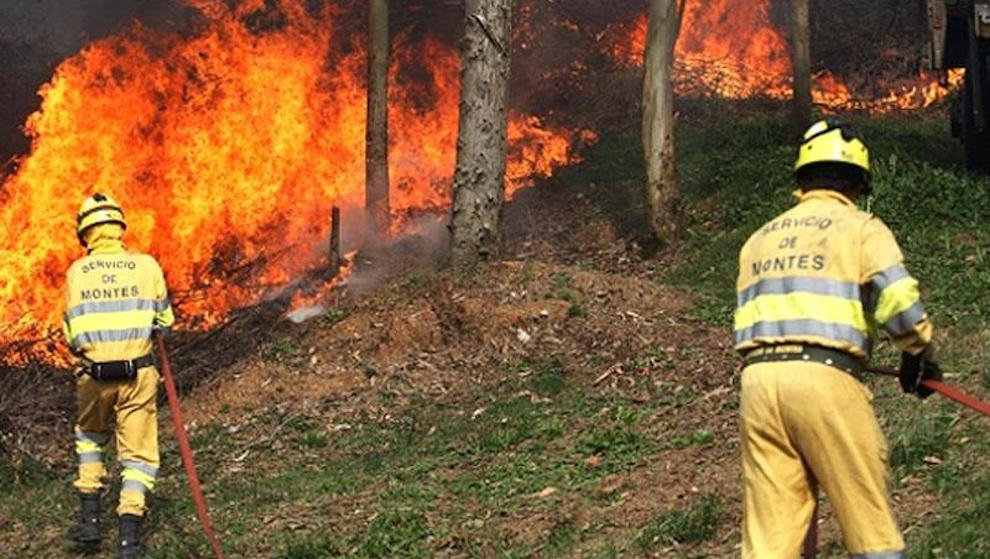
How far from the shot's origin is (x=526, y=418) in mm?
10906

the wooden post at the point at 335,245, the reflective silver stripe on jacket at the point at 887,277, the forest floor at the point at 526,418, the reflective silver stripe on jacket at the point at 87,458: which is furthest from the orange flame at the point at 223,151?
the reflective silver stripe on jacket at the point at 887,277

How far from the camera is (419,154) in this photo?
2294cm

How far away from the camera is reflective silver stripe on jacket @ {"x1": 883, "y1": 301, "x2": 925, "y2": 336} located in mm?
5109

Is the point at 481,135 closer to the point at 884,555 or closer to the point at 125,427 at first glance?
the point at 125,427

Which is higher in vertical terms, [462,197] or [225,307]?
[462,197]

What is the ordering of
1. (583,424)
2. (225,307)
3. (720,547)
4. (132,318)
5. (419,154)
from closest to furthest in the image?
(720,547) → (132,318) → (583,424) → (225,307) → (419,154)

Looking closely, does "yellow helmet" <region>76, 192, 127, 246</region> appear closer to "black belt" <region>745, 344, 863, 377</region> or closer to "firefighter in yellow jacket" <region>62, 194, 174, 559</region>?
"firefighter in yellow jacket" <region>62, 194, 174, 559</region>

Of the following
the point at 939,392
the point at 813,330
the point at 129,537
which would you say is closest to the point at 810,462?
the point at 813,330

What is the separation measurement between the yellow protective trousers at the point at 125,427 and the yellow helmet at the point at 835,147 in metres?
5.23

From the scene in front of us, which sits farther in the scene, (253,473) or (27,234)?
(27,234)

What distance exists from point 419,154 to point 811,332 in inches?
711

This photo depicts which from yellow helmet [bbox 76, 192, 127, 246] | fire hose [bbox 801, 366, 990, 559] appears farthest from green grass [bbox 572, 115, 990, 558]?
yellow helmet [bbox 76, 192, 127, 246]

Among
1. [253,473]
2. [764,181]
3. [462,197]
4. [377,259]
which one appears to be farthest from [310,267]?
[253,473]

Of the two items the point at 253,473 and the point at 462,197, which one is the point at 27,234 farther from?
the point at 253,473
